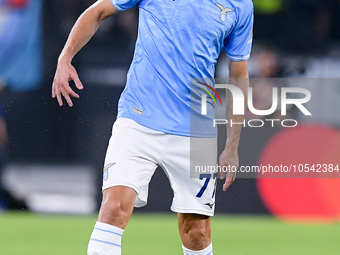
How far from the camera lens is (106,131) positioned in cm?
751

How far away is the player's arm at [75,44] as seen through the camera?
384 cm

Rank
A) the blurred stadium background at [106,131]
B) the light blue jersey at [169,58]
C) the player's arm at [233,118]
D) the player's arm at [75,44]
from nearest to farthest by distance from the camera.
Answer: the player's arm at [75,44] < the light blue jersey at [169,58] < the player's arm at [233,118] < the blurred stadium background at [106,131]

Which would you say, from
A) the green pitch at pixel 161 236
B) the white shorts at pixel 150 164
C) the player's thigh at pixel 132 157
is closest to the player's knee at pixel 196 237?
the white shorts at pixel 150 164

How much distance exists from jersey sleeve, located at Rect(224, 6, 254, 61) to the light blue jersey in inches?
6.3

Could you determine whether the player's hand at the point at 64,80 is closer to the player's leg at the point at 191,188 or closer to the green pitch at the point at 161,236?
the player's leg at the point at 191,188

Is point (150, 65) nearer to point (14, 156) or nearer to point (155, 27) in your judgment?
point (155, 27)

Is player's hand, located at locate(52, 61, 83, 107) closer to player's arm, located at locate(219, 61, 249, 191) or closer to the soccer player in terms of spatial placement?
the soccer player

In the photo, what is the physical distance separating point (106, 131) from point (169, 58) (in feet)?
12.0

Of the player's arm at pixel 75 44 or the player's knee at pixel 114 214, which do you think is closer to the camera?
the player's knee at pixel 114 214

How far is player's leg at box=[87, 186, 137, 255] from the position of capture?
3.58 meters

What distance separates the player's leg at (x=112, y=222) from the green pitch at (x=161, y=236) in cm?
229

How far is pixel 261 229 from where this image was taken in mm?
7113

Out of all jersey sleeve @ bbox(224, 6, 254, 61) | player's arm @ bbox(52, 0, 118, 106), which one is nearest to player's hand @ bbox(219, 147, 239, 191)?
jersey sleeve @ bbox(224, 6, 254, 61)

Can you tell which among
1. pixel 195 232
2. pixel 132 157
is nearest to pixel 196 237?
pixel 195 232
